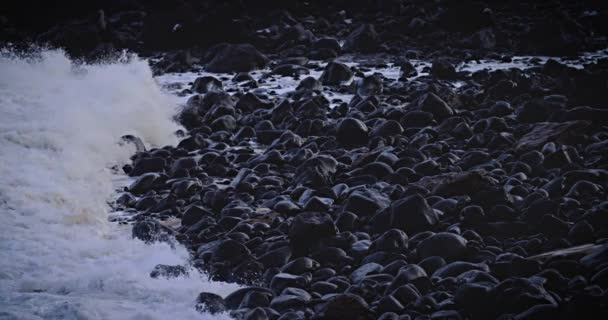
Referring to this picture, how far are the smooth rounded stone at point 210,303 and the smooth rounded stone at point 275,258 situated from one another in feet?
2.07

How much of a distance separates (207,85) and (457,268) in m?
6.79

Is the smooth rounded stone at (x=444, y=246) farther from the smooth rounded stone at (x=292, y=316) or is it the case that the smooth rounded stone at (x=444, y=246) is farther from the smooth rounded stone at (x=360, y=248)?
the smooth rounded stone at (x=292, y=316)

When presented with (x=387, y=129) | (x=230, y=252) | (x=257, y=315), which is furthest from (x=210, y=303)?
(x=387, y=129)

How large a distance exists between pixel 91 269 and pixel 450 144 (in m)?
3.81

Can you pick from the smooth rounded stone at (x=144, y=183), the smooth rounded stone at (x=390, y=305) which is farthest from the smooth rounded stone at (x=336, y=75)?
the smooth rounded stone at (x=390, y=305)

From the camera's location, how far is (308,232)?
18.8 feet

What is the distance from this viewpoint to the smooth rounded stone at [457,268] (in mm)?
4965

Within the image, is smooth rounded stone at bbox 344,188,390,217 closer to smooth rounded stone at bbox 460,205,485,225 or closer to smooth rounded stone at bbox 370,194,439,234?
smooth rounded stone at bbox 370,194,439,234

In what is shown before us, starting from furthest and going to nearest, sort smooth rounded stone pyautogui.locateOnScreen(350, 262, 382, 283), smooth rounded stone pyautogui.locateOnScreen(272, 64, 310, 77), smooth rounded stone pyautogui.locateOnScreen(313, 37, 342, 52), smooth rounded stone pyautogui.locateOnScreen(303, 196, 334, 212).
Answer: smooth rounded stone pyautogui.locateOnScreen(313, 37, 342, 52) < smooth rounded stone pyautogui.locateOnScreen(272, 64, 310, 77) < smooth rounded stone pyautogui.locateOnScreen(303, 196, 334, 212) < smooth rounded stone pyautogui.locateOnScreen(350, 262, 382, 283)

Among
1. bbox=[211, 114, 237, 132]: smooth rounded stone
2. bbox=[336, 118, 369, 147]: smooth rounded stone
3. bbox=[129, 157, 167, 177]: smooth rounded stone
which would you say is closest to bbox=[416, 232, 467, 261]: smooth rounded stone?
bbox=[336, 118, 369, 147]: smooth rounded stone

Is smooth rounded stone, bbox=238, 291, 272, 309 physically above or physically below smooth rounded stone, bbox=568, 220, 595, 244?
below

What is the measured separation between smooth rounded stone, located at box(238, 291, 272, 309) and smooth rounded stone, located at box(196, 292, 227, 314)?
113 mm

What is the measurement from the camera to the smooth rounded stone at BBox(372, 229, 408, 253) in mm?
5457

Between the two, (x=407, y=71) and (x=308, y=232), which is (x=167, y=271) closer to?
(x=308, y=232)
